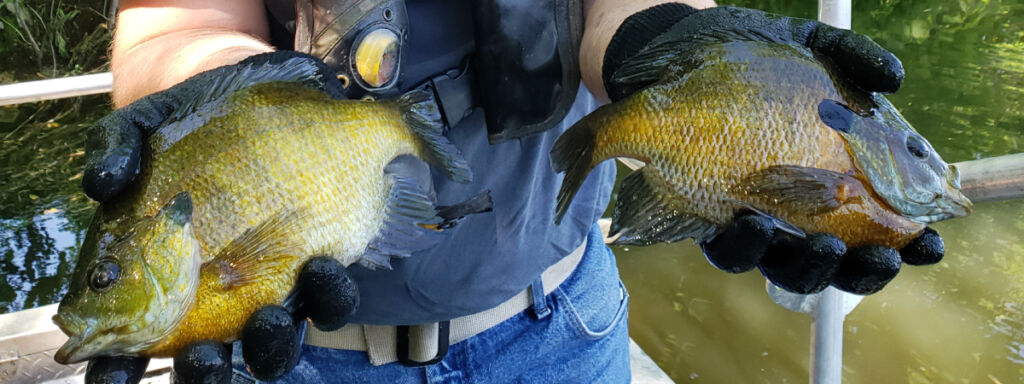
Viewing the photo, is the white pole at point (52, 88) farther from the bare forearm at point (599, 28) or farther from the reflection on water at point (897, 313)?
the reflection on water at point (897, 313)

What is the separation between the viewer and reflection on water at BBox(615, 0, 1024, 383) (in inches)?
154

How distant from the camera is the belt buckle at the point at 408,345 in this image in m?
1.37

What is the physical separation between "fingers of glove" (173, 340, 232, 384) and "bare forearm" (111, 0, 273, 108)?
0.52 metres

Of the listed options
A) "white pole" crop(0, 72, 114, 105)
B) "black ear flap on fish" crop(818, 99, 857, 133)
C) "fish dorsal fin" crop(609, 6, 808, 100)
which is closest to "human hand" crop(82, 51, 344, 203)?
"fish dorsal fin" crop(609, 6, 808, 100)

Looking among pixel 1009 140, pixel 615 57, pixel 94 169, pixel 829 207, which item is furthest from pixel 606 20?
pixel 1009 140

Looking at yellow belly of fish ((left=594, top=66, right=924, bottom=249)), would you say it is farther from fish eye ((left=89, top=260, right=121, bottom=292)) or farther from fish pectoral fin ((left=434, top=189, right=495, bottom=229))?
fish eye ((left=89, top=260, right=121, bottom=292))

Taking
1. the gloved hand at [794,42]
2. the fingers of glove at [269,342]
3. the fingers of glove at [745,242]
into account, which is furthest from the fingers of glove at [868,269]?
the fingers of glove at [269,342]

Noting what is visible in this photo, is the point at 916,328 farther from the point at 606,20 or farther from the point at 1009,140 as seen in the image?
the point at 606,20

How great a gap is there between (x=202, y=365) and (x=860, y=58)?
99 centimetres

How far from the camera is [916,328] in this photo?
4113 millimetres

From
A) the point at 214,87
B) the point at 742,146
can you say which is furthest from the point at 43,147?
the point at 742,146

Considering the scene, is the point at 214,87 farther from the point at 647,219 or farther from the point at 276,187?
the point at 647,219

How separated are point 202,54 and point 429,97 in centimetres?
41

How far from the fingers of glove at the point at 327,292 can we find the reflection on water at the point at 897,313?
3403mm
